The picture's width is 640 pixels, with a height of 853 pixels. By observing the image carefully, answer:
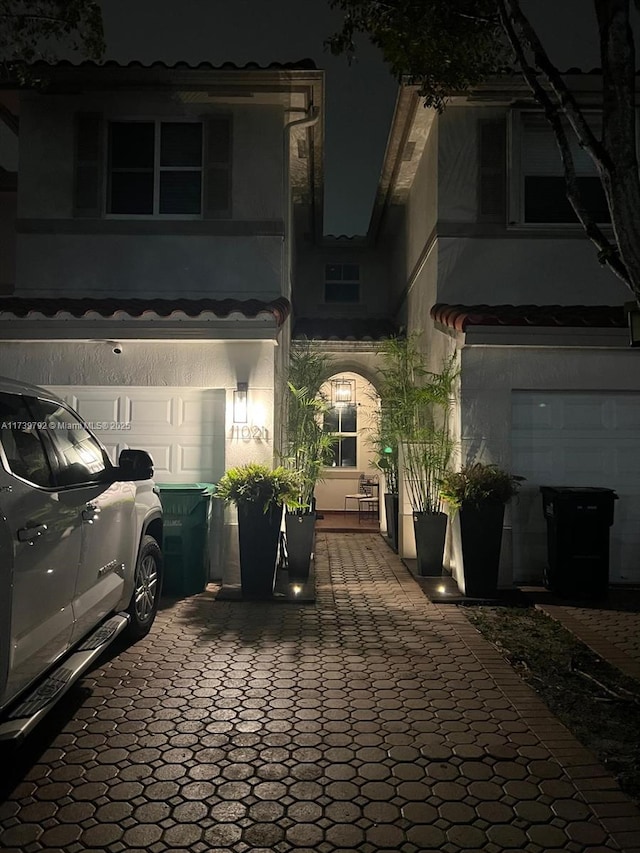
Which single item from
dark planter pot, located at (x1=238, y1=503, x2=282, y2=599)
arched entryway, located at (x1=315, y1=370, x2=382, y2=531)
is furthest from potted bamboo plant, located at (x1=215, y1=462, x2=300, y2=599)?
arched entryway, located at (x1=315, y1=370, x2=382, y2=531)

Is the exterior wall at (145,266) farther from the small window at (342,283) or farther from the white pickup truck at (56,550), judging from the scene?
the small window at (342,283)

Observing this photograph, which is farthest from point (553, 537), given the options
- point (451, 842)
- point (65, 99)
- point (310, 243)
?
point (310, 243)

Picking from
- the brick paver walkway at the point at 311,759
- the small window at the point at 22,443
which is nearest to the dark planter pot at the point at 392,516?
the brick paver walkway at the point at 311,759

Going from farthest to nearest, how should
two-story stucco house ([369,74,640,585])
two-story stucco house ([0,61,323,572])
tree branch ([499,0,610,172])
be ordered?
two-story stucco house ([0,61,323,572])
two-story stucco house ([369,74,640,585])
tree branch ([499,0,610,172])

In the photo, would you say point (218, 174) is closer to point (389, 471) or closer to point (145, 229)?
point (145, 229)

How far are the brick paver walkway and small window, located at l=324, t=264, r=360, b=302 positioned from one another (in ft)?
35.5

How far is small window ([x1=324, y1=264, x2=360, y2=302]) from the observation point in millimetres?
15531

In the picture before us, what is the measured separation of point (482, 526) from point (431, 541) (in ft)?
3.79

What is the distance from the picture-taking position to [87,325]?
7.67m

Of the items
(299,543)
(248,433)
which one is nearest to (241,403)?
(248,433)

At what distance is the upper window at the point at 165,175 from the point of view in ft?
30.8

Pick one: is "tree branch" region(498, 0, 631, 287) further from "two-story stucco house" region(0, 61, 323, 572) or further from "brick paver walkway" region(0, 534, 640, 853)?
"two-story stucco house" region(0, 61, 323, 572)

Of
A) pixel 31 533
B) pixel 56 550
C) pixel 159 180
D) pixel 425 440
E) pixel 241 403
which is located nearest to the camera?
pixel 31 533

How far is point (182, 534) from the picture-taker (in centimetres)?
740
